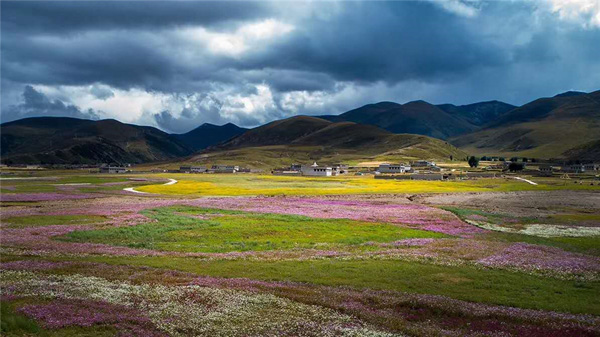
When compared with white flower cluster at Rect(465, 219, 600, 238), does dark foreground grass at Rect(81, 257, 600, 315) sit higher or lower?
higher

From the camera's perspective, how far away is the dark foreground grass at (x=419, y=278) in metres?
23.9

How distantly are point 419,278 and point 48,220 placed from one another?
45325mm

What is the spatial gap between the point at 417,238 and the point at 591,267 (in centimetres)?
1539

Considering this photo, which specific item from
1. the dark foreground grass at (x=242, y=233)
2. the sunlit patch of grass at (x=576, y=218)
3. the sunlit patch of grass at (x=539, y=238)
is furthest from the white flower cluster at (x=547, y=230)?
the dark foreground grass at (x=242, y=233)

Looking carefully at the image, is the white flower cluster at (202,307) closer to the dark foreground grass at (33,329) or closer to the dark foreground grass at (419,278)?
the dark foreground grass at (33,329)

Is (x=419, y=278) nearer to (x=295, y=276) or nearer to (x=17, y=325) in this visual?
(x=295, y=276)

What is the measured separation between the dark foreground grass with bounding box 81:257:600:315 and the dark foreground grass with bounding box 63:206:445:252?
6460 mm

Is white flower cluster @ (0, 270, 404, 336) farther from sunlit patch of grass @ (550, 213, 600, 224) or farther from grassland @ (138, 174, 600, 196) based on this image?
grassland @ (138, 174, 600, 196)

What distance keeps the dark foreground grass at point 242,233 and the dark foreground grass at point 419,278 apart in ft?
21.2

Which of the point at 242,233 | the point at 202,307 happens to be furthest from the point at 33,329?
the point at 242,233

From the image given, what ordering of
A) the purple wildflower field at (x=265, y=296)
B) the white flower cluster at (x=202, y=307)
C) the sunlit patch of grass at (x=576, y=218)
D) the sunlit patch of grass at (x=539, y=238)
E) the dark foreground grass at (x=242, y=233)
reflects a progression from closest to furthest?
1. the white flower cluster at (x=202, y=307)
2. the purple wildflower field at (x=265, y=296)
3. the dark foreground grass at (x=242, y=233)
4. the sunlit patch of grass at (x=539, y=238)
5. the sunlit patch of grass at (x=576, y=218)

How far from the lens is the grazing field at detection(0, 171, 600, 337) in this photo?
63.9 ft

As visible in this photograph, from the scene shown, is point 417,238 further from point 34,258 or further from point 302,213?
point 34,258

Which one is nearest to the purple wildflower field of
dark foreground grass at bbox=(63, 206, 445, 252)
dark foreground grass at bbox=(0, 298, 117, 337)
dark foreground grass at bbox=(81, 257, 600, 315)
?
dark foreground grass at bbox=(0, 298, 117, 337)
